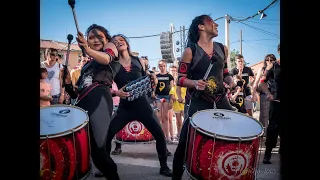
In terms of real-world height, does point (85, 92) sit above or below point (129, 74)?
below

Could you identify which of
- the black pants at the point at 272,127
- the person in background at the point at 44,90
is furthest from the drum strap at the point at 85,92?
the black pants at the point at 272,127

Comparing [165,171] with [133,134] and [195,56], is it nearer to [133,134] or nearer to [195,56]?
[133,134]

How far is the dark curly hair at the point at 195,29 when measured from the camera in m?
2.27

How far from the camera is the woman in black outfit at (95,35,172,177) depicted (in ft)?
8.78

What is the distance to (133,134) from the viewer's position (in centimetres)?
338

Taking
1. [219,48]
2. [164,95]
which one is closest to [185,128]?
[219,48]

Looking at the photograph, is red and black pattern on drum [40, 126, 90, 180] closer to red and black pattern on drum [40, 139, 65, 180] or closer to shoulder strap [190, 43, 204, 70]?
red and black pattern on drum [40, 139, 65, 180]

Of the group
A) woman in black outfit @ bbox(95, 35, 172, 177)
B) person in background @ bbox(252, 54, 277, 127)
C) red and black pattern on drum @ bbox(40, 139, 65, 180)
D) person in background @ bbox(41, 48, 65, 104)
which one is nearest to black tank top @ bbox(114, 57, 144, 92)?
woman in black outfit @ bbox(95, 35, 172, 177)

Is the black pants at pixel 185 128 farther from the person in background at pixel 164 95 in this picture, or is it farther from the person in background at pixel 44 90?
the person in background at pixel 164 95

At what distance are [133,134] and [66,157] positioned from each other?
4.96 feet

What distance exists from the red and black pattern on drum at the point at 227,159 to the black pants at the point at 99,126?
2.34ft
